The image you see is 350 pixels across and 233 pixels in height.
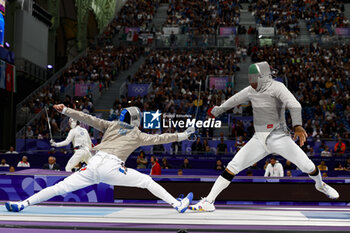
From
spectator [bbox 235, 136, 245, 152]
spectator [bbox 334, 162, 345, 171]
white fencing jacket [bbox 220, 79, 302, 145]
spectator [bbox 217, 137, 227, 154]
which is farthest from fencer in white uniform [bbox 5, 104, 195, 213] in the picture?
spectator [bbox 235, 136, 245, 152]

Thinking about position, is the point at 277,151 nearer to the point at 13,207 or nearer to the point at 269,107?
the point at 269,107

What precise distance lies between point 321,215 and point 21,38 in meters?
20.8

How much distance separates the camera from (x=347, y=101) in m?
18.3

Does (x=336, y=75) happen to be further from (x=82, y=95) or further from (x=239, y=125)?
(x=82, y=95)

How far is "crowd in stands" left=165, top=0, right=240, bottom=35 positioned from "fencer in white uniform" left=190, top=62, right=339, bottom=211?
23932 mm

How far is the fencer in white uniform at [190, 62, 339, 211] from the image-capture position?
5.32 metres

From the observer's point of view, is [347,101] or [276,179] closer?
[276,179]

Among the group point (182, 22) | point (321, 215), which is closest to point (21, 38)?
point (182, 22)

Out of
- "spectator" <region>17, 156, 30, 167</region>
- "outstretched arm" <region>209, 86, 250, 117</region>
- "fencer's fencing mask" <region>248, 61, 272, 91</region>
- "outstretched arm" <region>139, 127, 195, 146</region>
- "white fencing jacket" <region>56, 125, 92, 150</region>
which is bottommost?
"spectator" <region>17, 156, 30, 167</region>

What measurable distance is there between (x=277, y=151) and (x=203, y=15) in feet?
91.9

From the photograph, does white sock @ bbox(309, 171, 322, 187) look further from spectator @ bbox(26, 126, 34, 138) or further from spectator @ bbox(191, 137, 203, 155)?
spectator @ bbox(26, 126, 34, 138)

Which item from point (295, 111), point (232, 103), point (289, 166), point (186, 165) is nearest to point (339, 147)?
point (289, 166)

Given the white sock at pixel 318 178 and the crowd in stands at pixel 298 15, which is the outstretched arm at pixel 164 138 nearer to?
the white sock at pixel 318 178

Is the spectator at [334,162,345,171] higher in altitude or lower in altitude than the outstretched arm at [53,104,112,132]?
lower
